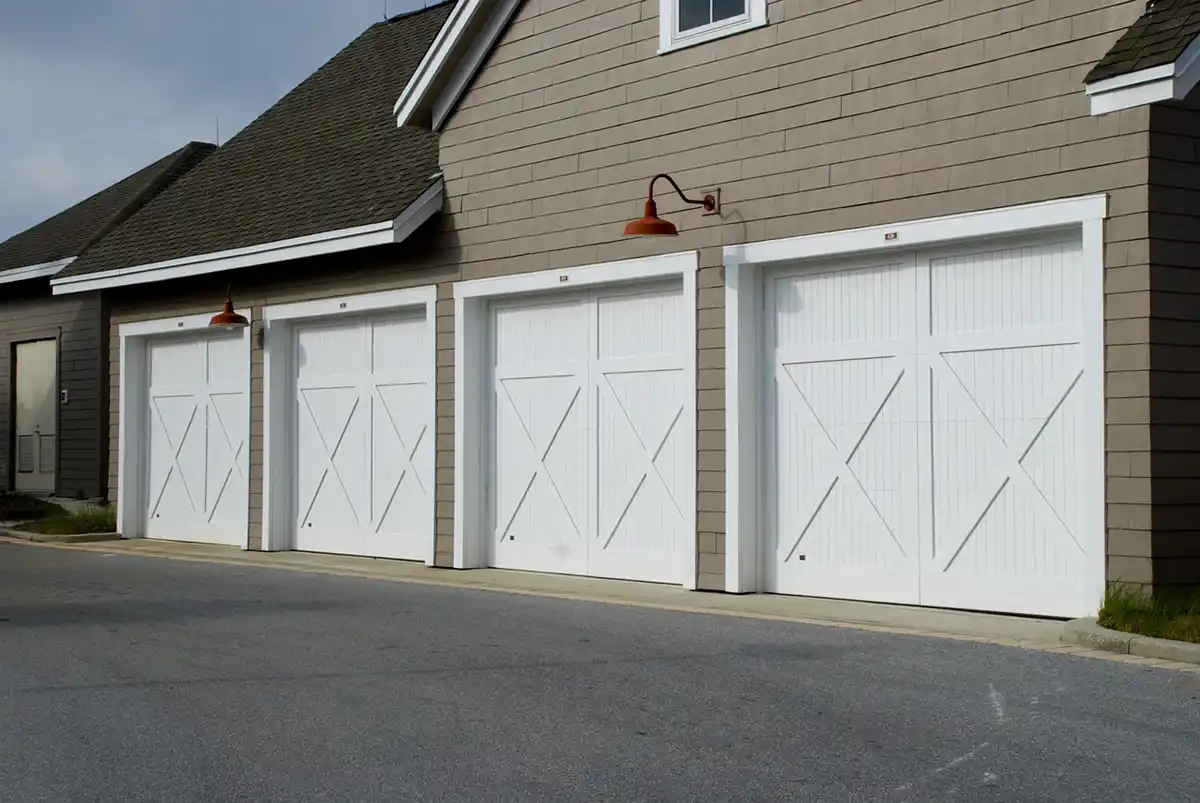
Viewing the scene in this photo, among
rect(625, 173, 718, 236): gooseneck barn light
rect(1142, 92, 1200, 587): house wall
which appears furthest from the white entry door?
rect(1142, 92, 1200, 587): house wall

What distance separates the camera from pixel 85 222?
82.0 feet

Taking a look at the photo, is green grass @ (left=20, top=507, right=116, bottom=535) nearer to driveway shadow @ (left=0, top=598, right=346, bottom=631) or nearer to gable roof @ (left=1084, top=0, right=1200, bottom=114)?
driveway shadow @ (left=0, top=598, right=346, bottom=631)

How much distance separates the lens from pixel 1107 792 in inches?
224

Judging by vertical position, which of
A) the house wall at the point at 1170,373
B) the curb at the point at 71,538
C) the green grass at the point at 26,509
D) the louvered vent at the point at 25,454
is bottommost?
the curb at the point at 71,538

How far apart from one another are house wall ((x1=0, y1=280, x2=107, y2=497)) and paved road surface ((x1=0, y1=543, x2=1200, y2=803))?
442 inches

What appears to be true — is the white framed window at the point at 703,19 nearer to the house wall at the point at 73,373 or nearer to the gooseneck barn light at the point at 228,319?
the gooseneck barn light at the point at 228,319

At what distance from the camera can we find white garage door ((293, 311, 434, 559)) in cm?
1526

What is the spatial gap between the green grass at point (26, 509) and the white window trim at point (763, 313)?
12.6 meters

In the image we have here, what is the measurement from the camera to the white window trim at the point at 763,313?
9758 millimetres

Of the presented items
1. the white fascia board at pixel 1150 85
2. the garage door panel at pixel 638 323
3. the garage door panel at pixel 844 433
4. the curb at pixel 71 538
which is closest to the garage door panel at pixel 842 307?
the garage door panel at pixel 844 433

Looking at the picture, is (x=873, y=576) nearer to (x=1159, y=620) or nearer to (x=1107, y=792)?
(x=1159, y=620)

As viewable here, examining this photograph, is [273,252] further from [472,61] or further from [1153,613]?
[1153,613]

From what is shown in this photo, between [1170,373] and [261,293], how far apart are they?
10.7 m

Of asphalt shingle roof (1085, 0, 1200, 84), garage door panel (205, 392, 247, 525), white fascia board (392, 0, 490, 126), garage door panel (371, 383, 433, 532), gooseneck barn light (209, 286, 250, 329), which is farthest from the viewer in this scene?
garage door panel (205, 392, 247, 525)
